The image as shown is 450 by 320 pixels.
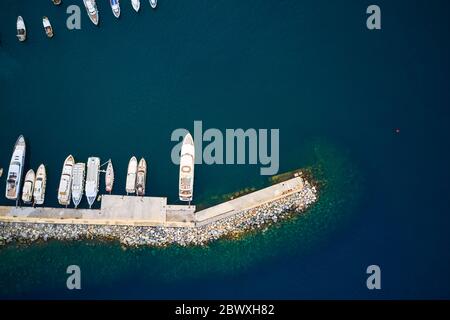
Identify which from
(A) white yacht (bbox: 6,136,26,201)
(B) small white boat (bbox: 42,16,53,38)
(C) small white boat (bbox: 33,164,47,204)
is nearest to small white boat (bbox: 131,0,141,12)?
(B) small white boat (bbox: 42,16,53,38)

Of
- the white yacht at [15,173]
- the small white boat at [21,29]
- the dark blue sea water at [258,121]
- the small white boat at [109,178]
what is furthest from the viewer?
the small white boat at [21,29]

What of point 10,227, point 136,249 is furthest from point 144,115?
point 10,227

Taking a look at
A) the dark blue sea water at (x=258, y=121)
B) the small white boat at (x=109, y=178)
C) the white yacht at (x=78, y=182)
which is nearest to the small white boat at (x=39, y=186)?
the dark blue sea water at (x=258, y=121)

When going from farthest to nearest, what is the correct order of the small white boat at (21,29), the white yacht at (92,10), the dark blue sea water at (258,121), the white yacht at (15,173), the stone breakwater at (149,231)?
the small white boat at (21,29) → the white yacht at (92,10) → the dark blue sea water at (258,121) → the stone breakwater at (149,231) → the white yacht at (15,173)

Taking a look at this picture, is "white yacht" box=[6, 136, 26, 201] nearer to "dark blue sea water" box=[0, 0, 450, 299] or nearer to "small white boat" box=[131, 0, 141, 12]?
"dark blue sea water" box=[0, 0, 450, 299]

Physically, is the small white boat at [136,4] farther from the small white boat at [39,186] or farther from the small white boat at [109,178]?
the small white boat at [39,186]
